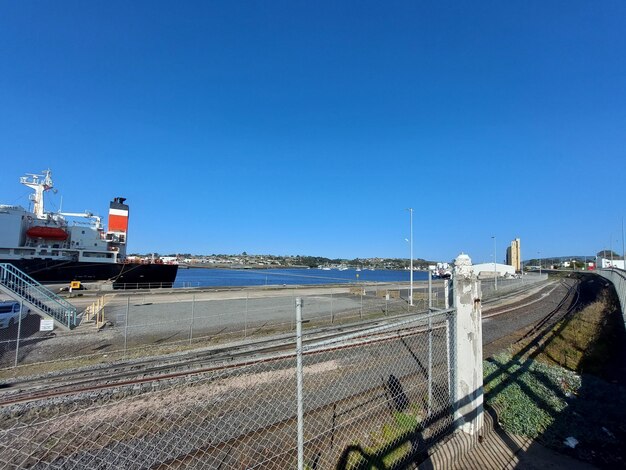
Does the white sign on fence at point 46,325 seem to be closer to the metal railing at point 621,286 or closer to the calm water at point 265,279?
the calm water at point 265,279

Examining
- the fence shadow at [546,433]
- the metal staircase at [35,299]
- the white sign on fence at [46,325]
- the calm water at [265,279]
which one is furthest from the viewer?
the calm water at [265,279]

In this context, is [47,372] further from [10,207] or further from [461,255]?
[10,207]

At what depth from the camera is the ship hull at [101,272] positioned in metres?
41.5

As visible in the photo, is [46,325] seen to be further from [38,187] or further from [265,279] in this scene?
[265,279]

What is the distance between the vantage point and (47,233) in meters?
43.2

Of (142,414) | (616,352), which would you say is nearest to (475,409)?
(142,414)

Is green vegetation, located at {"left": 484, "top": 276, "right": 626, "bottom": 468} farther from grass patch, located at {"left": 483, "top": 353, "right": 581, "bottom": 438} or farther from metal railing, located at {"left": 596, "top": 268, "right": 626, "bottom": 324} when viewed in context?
metal railing, located at {"left": 596, "top": 268, "right": 626, "bottom": 324}

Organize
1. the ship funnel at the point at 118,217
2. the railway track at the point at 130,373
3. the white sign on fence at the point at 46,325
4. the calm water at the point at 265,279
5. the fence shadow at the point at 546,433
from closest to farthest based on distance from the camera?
the fence shadow at the point at 546,433
the railway track at the point at 130,373
the white sign on fence at the point at 46,325
the ship funnel at the point at 118,217
the calm water at the point at 265,279

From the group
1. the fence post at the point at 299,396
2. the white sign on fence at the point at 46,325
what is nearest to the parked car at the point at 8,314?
the white sign on fence at the point at 46,325

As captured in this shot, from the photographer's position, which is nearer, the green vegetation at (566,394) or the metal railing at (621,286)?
the green vegetation at (566,394)

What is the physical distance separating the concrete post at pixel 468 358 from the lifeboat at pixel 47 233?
52.4 metres

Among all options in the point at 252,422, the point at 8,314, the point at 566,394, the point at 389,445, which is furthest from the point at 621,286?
the point at 8,314

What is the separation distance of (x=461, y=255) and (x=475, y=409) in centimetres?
222

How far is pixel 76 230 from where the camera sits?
46.4 meters
